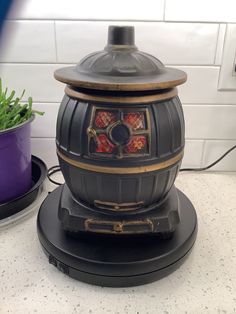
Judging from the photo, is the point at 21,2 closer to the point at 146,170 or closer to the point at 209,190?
the point at 146,170

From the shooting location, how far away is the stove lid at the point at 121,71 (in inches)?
19.8

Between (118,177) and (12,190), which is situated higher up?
(118,177)

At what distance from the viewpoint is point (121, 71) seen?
537 millimetres

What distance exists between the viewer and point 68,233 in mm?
647

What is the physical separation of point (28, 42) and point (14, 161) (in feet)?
1.12

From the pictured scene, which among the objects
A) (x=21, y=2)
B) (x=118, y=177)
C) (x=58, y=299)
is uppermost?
(x=21, y=2)

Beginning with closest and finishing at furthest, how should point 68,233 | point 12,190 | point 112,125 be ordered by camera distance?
1. point 112,125
2. point 68,233
3. point 12,190

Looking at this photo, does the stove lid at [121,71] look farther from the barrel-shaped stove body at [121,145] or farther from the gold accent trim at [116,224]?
the gold accent trim at [116,224]

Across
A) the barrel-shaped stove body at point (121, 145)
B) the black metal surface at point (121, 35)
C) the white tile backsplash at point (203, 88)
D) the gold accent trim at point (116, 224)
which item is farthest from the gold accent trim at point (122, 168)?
the white tile backsplash at point (203, 88)

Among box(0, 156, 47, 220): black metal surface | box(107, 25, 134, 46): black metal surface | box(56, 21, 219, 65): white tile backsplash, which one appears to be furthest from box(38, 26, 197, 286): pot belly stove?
box(56, 21, 219, 65): white tile backsplash

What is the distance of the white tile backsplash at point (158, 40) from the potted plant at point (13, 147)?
8.6 inches

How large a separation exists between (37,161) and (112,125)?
0.44 metres

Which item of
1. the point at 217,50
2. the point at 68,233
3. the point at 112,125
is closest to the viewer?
the point at 112,125

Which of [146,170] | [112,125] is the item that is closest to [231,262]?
[146,170]
